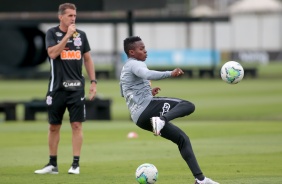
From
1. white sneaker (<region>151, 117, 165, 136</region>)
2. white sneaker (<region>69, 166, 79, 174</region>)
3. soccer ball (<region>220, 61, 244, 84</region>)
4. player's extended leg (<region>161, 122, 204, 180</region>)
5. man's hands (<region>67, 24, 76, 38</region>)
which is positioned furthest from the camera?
white sneaker (<region>69, 166, 79, 174</region>)

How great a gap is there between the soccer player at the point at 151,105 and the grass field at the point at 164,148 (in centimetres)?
100

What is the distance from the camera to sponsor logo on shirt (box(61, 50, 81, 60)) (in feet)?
48.1

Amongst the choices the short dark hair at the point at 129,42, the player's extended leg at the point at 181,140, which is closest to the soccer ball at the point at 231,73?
the player's extended leg at the point at 181,140

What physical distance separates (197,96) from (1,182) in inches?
969

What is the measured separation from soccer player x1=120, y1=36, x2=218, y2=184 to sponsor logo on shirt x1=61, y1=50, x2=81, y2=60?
1956 millimetres

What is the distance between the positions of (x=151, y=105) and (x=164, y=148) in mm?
6022

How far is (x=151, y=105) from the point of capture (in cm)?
1260

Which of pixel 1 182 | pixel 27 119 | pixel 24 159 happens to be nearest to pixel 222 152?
pixel 24 159

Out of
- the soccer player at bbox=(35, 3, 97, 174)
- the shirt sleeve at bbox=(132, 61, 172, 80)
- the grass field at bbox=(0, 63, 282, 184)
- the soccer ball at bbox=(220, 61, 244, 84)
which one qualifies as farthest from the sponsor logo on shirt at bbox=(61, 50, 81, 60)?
the soccer ball at bbox=(220, 61, 244, 84)

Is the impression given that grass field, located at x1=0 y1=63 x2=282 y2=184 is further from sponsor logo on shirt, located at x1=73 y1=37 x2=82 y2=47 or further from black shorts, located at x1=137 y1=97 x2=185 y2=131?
sponsor logo on shirt, located at x1=73 y1=37 x2=82 y2=47

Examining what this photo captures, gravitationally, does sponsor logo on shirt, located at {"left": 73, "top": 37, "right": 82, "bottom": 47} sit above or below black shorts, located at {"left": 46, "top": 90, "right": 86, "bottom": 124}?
above

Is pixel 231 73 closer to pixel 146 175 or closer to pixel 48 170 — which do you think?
pixel 146 175

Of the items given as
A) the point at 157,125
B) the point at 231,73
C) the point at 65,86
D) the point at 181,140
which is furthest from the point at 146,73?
the point at 65,86

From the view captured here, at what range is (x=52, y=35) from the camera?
14.7m
